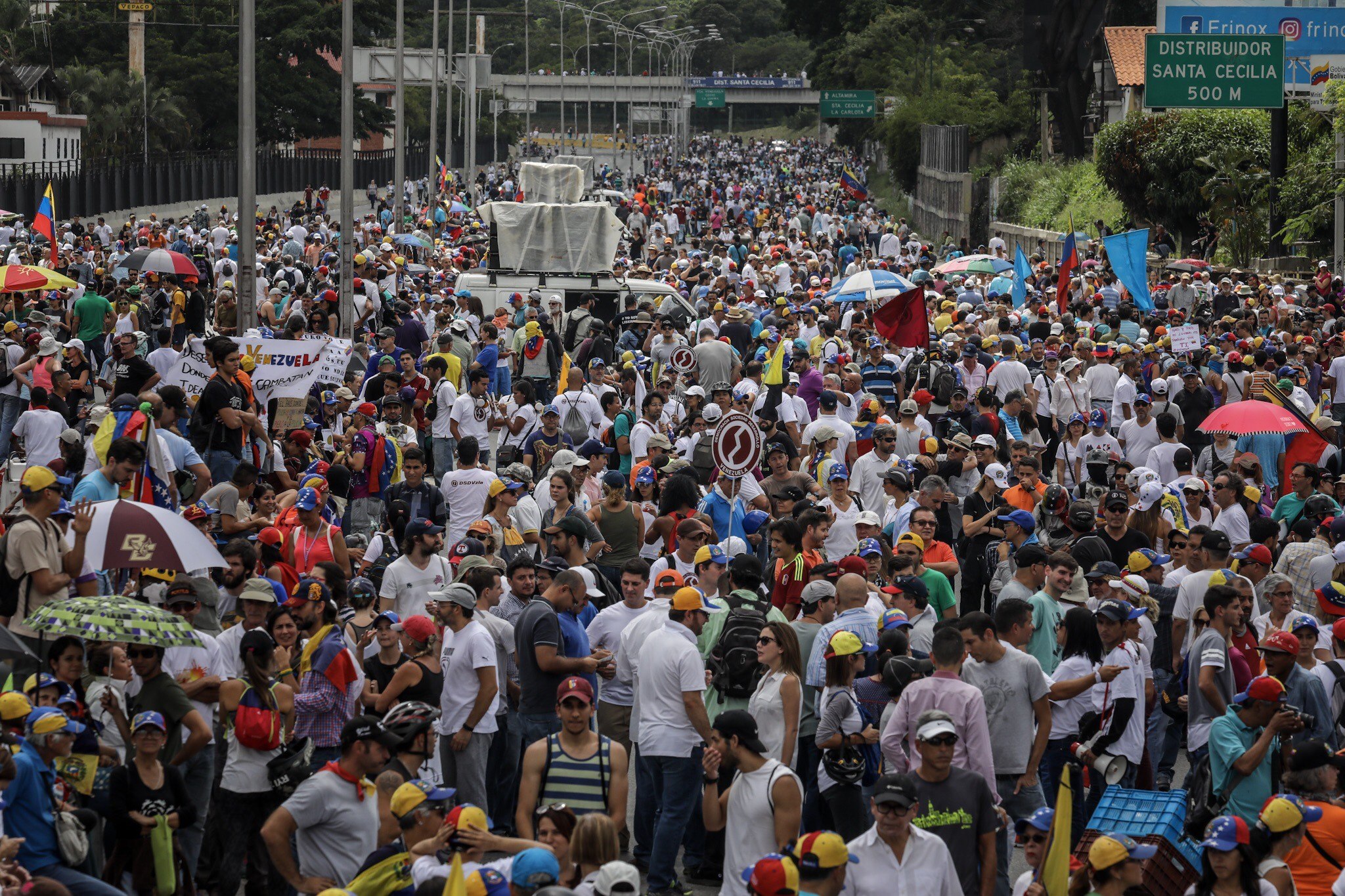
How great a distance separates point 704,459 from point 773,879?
8.18 m

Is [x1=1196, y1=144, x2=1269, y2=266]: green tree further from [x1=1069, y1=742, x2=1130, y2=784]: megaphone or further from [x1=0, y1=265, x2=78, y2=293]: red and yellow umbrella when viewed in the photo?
[x1=1069, y1=742, x2=1130, y2=784]: megaphone

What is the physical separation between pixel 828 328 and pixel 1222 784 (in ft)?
42.7

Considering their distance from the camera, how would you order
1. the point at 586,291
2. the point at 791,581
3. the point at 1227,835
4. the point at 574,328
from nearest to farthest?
the point at 1227,835
the point at 791,581
the point at 574,328
the point at 586,291

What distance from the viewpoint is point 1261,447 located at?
14.5 m

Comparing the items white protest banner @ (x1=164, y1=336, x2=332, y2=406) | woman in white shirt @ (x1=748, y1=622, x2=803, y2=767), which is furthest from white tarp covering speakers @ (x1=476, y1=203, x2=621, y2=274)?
woman in white shirt @ (x1=748, y1=622, x2=803, y2=767)

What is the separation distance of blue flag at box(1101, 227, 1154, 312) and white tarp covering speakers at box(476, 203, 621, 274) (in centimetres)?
703

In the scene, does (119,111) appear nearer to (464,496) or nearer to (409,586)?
(464,496)

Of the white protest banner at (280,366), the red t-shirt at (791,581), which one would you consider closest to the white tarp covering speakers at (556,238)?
the white protest banner at (280,366)

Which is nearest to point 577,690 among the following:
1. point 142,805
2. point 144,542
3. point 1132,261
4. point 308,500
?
point 142,805

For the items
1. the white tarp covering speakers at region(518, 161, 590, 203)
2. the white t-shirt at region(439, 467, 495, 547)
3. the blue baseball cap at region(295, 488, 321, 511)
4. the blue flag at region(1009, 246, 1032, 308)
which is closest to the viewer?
the blue baseball cap at region(295, 488, 321, 511)

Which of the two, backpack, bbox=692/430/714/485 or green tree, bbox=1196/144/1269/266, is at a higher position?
green tree, bbox=1196/144/1269/266

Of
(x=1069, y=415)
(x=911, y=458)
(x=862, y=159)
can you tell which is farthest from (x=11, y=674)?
(x=862, y=159)

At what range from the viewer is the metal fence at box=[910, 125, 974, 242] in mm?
59406

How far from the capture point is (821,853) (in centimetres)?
617
